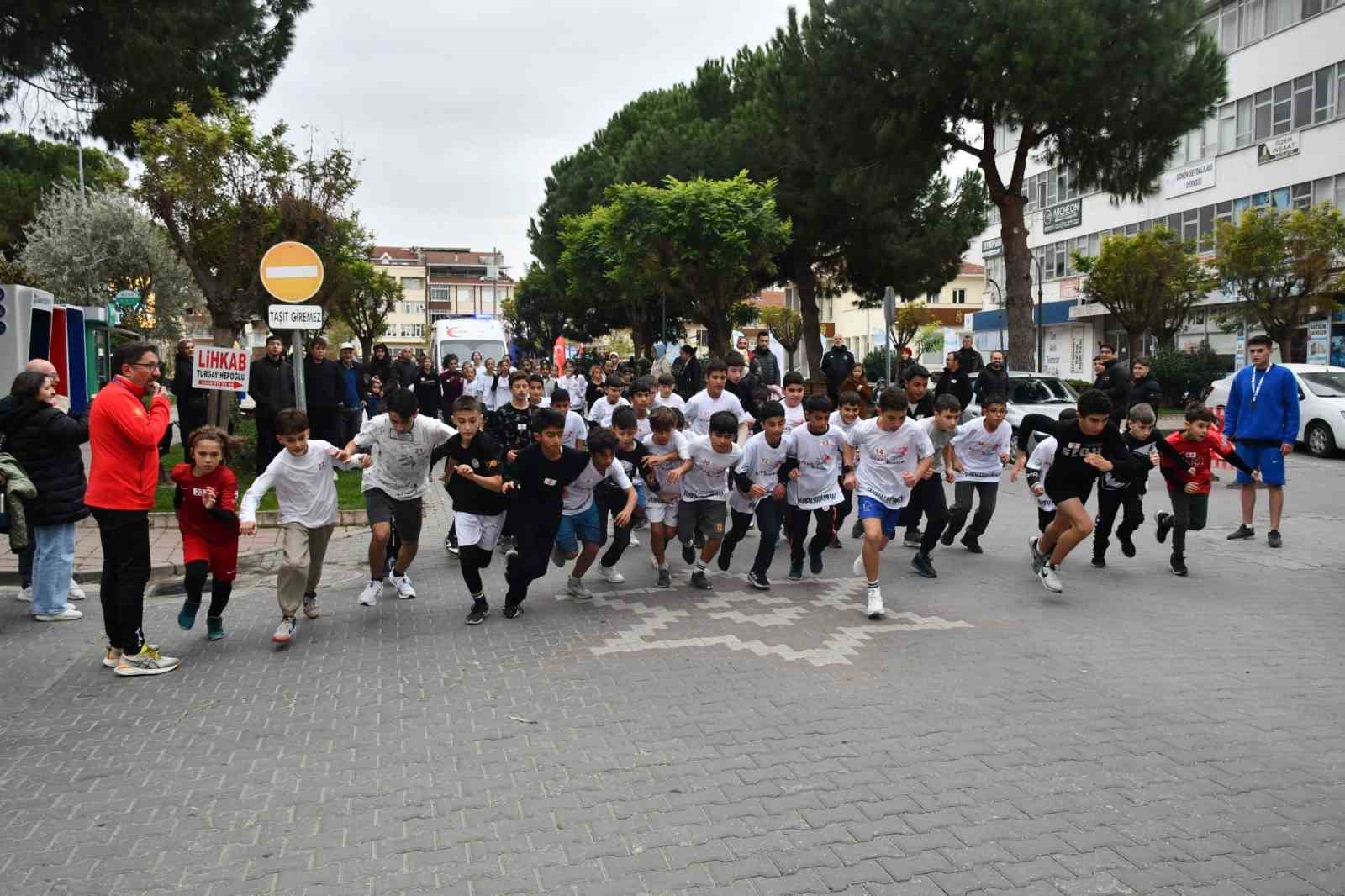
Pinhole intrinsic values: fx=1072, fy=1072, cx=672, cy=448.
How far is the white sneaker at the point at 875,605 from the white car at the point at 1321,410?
12123 millimetres

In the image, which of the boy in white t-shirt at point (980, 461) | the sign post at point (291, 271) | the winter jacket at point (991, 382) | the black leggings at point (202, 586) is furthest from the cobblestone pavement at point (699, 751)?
the winter jacket at point (991, 382)

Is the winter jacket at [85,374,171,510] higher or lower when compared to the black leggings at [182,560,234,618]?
higher

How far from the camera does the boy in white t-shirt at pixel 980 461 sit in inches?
377

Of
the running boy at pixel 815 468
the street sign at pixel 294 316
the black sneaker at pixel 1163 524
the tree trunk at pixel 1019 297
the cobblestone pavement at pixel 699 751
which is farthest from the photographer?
the tree trunk at pixel 1019 297

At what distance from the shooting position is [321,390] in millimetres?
14031

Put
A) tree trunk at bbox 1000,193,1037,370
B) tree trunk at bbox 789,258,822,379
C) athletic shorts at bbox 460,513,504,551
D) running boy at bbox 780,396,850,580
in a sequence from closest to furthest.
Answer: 1. athletic shorts at bbox 460,513,504,551
2. running boy at bbox 780,396,850,580
3. tree trunk at bbox 1000,193,1037,370
4. tree trunk at bbox 789,258,822,379

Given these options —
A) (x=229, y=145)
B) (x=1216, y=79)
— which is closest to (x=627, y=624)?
(x=229, y=145)

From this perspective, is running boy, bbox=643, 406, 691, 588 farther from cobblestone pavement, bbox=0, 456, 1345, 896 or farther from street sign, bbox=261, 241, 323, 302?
street sign, bbox=261, 241, 323, 302

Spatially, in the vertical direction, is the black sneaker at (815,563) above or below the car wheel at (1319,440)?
below

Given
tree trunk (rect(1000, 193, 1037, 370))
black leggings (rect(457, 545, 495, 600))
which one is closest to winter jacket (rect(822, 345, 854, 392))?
black leggings (rect(457, 545, 495, 600))

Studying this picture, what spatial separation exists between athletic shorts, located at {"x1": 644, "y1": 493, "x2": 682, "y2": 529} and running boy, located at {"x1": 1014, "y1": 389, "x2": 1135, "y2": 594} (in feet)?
9.39

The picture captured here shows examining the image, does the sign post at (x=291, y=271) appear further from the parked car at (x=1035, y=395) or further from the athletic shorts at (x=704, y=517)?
the parked car at (x=1035, y=395)

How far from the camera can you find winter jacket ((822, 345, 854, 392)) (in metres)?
15.5

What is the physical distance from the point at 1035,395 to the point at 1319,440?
451 cm
